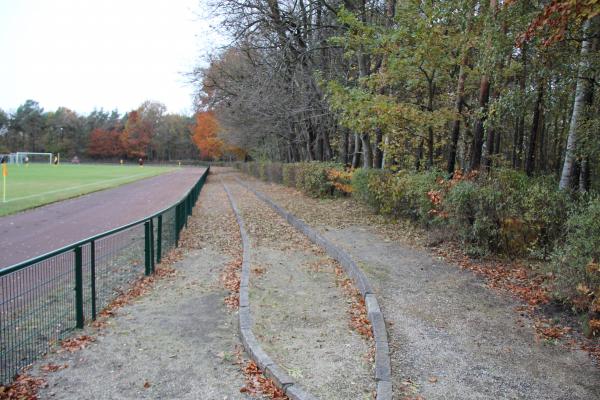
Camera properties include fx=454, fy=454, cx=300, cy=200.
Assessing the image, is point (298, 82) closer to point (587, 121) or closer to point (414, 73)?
point (414, 73)

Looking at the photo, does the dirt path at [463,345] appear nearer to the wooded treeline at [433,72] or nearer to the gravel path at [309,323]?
the gravel path at [309,323]

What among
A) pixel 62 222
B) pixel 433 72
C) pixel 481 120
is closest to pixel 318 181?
pixel 433 72

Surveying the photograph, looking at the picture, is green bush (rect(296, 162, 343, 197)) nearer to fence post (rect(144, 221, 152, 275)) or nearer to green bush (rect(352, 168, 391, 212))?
green bush (rect(352, 168, 391, 212))

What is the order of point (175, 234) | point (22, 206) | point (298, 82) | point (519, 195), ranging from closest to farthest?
point (519, 195), point (175, 234), point (22, 206), point (298, 82)

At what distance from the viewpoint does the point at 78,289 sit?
201 inches

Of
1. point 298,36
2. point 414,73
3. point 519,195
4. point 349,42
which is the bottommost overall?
point 519,195

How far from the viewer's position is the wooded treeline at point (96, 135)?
321 ft

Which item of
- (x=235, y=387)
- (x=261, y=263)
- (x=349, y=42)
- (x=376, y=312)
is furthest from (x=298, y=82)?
(x=235, y=387)

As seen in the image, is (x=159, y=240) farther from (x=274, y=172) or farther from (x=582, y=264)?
(x=274, y=172)

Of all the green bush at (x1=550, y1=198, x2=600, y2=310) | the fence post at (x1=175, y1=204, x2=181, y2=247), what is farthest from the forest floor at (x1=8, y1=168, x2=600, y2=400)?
the fence post at (x1=175, y1=204, x2=181, y2=247)

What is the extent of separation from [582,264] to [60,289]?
5454mm

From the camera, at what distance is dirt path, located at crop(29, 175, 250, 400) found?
12.5 ft

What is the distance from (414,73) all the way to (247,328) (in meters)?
9.89

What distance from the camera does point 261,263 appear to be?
27.3 ft
